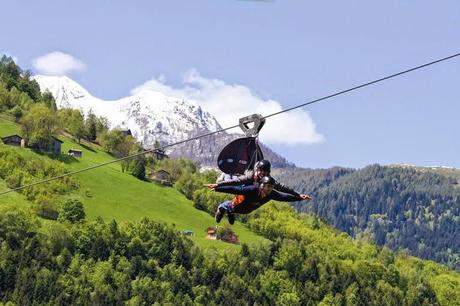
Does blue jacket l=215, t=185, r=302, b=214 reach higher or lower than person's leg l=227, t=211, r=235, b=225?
higher

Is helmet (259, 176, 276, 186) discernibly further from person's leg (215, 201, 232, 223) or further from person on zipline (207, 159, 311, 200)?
person's leg (215, 201, 232, 223)

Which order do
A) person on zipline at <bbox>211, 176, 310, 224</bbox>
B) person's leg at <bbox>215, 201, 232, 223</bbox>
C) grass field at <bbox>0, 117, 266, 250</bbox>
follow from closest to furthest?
1. person on zipline at <bbox>211, 176, 310, 224</bbox>
2. person's leg at <bbox>215, 201, 232, 223</bbox>
3. grass field at <bbox>0, 117, 266, 250</bbox>

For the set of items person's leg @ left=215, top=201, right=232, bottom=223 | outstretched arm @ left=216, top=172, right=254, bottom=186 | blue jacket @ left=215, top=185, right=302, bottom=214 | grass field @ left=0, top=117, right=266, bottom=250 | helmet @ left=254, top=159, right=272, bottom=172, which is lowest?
grass field @ left=0, top=117, right=266, bottom=250

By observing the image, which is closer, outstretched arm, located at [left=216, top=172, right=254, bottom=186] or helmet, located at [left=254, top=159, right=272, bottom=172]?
helmet, located at [left=254, top=159, right=272, bottom=172]

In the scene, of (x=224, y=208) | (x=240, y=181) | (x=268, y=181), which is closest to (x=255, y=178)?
(x=240, y=181)

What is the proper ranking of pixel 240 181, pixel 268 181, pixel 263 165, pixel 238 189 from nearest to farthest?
1. pixel 268 181
2. pixel 263 165
3. pixel 240 181
4. pixel 238 189

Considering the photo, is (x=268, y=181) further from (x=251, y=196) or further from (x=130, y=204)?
(x=130, y=204)

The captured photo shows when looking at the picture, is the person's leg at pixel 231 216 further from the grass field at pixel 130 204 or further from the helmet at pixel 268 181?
the grass field at pixel 130 204

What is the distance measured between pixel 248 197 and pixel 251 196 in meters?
0.07

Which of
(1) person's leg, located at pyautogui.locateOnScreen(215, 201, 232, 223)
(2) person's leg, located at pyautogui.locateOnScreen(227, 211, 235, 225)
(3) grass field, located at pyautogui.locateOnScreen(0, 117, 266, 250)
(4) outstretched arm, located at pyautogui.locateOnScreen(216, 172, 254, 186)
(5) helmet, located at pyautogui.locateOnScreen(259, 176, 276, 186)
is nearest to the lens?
(5) helmet, located at pyautogui.locateOnScreen(259, 176, 276, 186)

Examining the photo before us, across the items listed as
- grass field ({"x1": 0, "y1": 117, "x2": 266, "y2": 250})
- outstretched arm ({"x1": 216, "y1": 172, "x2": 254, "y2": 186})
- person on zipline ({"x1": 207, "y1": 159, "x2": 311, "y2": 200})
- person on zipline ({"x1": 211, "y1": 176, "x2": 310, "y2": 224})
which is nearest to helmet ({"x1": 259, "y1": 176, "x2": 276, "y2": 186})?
person on zipline ({"x1": 211, "y1": 176, "x2": 310, "y2": 224})

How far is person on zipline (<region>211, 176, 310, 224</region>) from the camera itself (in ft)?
55.3

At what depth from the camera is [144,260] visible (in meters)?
164

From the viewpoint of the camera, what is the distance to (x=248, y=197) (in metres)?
17.6
